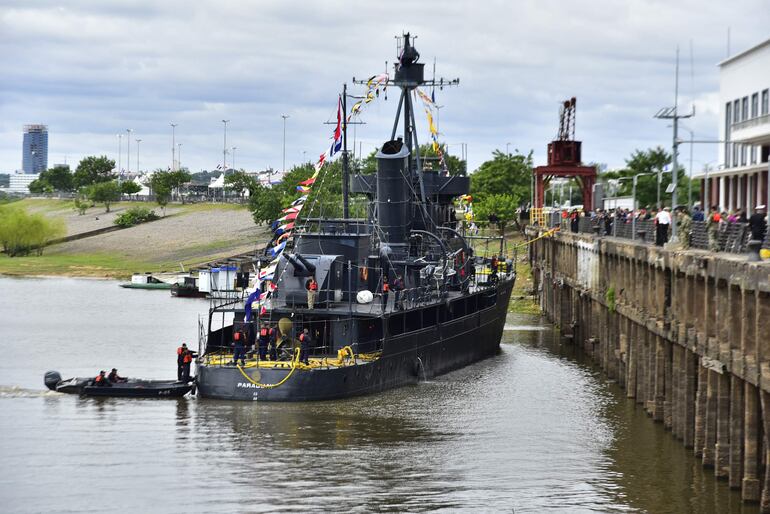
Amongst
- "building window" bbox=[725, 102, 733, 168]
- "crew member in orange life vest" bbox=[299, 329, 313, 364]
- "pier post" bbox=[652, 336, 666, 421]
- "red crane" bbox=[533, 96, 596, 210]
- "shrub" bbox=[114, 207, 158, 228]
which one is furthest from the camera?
"shrub" bbox=[114, 207, 158, 228]

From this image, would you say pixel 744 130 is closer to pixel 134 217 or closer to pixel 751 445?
pixel 751 445

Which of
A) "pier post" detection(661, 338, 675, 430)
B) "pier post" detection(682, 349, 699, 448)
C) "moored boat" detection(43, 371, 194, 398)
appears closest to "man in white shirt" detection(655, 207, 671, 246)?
"pier post" detection(661, 338, 675, 430)

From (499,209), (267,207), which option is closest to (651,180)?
(499,209)

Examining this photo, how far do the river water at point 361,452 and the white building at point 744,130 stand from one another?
1779 cm

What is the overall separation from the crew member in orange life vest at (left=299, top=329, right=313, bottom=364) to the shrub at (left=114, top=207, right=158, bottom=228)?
121 meters

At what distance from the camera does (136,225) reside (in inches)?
6388

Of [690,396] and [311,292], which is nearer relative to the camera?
[690,396]

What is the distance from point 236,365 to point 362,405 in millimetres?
4823

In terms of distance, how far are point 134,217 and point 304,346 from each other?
12321cm

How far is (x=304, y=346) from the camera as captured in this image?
4459cm

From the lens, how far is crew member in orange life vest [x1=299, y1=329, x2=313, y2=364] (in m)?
44.5

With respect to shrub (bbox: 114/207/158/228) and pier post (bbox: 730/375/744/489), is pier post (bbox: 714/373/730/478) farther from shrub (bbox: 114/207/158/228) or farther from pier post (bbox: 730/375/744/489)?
shrub (bbox: 114/207/158/228)

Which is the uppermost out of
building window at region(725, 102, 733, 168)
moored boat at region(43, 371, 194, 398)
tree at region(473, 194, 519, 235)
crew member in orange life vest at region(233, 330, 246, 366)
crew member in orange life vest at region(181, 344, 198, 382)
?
building window at region(725, 102, 733, 168)

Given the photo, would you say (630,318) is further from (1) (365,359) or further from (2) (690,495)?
(2) (690,495)
